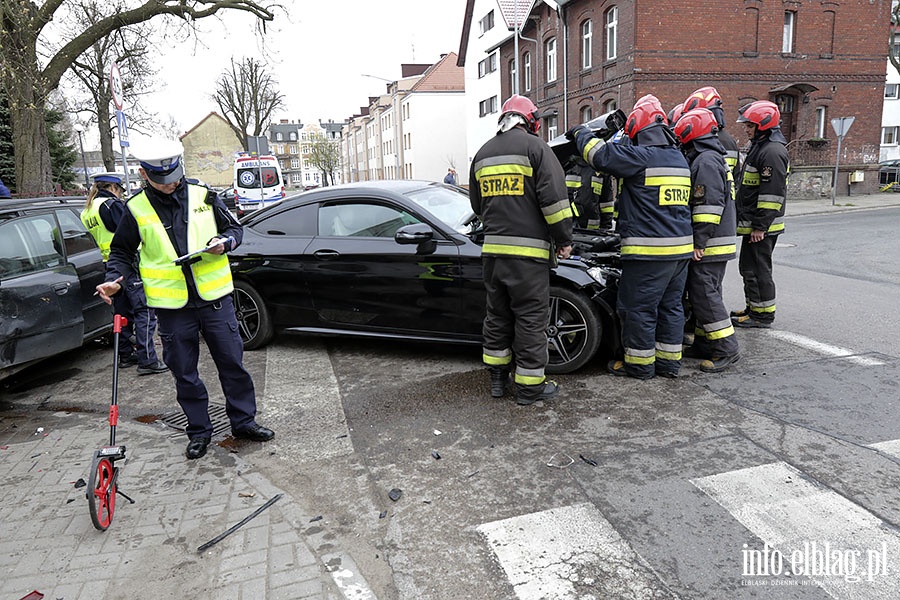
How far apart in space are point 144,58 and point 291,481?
907 inches

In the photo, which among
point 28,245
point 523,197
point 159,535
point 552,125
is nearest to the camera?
point 159,535

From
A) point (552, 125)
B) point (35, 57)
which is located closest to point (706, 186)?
point (35, 57)

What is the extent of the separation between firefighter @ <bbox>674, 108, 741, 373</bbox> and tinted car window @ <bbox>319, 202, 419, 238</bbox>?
224 centimetres

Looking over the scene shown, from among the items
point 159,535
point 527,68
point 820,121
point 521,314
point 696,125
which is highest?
point 527,68

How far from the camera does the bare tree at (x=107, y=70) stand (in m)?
17.2

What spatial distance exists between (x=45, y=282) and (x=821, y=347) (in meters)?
6.51

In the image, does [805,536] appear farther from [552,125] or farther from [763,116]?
[552,125]

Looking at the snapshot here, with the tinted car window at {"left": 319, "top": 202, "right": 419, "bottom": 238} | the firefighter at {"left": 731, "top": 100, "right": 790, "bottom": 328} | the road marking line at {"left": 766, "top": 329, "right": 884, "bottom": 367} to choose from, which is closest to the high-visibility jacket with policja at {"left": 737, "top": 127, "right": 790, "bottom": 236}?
the firefighter at {"left": 731, "top": 100, "right": 790, "bottom": 328}

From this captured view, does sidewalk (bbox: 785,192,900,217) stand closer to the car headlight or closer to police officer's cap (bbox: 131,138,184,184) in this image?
the car headlight

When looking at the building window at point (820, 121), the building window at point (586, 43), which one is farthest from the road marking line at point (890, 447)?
the building window at point (820, 121)

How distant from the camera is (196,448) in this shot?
12.8 ft

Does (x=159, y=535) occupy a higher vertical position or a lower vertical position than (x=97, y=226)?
lower

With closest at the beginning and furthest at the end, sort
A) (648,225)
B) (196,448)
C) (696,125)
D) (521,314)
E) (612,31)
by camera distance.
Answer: (196,448), (521,314), (648,225), (696,125), (612,31)

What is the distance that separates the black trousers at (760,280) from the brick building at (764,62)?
19253 mm
